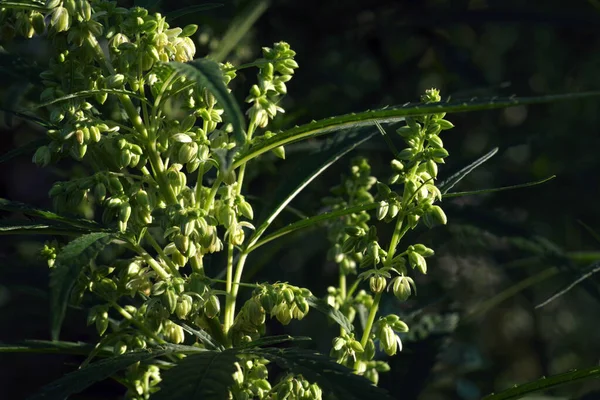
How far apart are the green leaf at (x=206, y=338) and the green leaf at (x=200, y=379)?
123 mm

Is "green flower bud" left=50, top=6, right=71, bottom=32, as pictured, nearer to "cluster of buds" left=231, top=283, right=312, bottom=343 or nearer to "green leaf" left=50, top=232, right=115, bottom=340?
"green leaf" left=50, top=232, right=115, bottom=340

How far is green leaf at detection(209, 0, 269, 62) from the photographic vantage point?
230 cm

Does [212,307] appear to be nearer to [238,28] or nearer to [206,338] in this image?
[206,338]

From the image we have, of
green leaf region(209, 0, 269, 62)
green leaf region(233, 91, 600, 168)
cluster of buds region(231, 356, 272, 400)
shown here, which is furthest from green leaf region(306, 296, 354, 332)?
green leaf region(209, 0, 269, 62)

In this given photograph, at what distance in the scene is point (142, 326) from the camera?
1.35 meters

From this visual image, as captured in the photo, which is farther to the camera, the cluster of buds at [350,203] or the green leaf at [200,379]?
the cluster of buds at [350,203]

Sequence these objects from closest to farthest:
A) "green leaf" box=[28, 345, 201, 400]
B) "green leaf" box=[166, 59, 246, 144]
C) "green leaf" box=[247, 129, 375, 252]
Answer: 1. "green leaf" box=[166, 59, 246, 144]
2. "green leaf" box=[28, 345, 201, 400]
3. "green leaf" box=[247, 129, 375, 252]

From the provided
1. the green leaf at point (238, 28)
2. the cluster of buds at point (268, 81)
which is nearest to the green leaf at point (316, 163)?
the cluster of buds at point (268, 81)

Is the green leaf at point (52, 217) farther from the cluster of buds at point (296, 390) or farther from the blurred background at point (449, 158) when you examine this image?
the blurred background at point (449, 158)

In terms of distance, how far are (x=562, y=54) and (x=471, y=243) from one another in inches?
41.6

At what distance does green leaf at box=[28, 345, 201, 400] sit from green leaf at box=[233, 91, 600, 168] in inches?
11.7

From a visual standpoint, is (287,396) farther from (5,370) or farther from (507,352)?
(507,352)

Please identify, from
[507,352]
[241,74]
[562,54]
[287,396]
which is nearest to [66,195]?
[287,396]

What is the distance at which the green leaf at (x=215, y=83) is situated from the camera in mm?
1047
